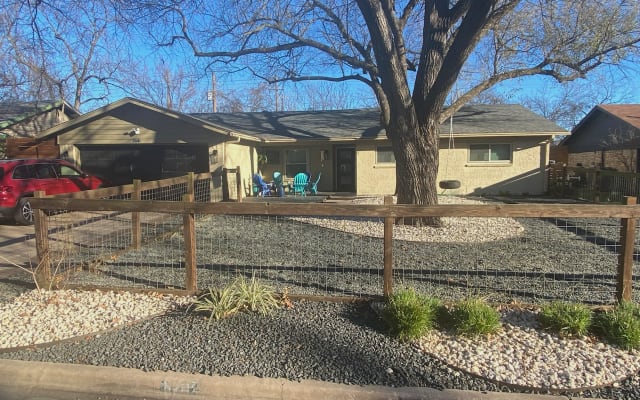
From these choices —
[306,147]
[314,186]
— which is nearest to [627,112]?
[306,147]

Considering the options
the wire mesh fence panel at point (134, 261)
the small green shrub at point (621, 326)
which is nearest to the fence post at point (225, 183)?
the wire mesh fence panel at point (134, 261)

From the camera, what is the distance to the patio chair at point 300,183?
1744 centimetres

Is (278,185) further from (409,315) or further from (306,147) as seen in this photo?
(409,315)

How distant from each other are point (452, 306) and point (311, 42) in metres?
9.44

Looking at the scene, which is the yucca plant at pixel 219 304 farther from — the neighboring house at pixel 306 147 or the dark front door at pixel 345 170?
the dark front door at pixel 345 170

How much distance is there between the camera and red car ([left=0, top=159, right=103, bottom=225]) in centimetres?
1045

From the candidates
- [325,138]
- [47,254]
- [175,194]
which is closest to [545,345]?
[47,254]

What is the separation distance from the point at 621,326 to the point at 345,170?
622 inches

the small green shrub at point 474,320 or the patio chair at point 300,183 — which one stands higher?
the patio chair at point 300,183

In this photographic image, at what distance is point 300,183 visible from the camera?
57.3 ft

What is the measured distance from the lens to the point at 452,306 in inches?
176

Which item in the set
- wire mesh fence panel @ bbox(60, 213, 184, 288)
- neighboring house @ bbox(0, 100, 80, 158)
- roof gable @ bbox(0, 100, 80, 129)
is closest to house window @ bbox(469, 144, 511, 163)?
wire mesh fence panel @ bbox(60, 213, 184, 288)

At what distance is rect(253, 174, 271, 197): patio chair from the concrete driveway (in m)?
8.14

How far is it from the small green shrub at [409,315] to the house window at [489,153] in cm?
1446
